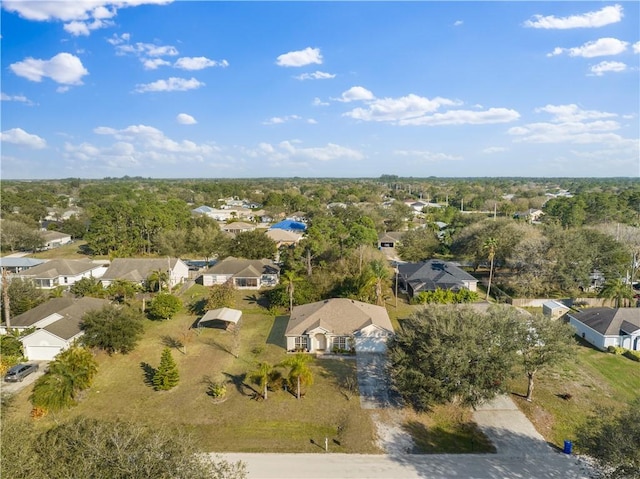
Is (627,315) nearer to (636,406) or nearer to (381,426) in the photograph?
(636,406)

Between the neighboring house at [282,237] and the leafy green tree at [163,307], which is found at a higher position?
the neighboring house at [282,237]

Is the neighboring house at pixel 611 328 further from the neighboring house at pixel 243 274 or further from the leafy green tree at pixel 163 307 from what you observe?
the leafy green tree at pixel 163 307

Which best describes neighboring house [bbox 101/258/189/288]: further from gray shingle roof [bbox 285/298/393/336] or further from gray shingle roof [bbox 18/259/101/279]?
gray shingle roof [bbox 285/298/393/336]

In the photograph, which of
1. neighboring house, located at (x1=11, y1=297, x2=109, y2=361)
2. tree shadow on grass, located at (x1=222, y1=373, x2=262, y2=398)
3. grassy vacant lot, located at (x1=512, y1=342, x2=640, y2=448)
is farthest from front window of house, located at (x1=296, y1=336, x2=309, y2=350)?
neighboring house, located at (x1=11, y1=297, x2=109, y2=361)

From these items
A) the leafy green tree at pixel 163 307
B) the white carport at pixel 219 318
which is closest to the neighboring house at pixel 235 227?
the leafy green tree at pixel 163 307

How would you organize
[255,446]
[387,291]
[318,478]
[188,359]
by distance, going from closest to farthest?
[318,478] < [255,446] < [188,359] < [387,291]

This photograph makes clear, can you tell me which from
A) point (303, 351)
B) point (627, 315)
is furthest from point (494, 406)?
point (627, 315)
